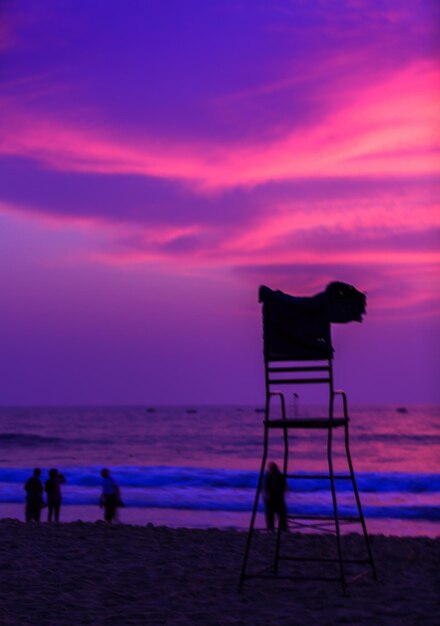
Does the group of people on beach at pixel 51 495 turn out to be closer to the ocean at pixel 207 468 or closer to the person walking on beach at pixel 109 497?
the person walking on beach at pixel 109 497

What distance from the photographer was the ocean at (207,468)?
82.9 ft

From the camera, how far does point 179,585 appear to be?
9625 mm

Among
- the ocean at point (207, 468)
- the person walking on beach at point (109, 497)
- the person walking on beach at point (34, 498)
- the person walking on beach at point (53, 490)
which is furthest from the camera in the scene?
the ocean at point (207, 468)

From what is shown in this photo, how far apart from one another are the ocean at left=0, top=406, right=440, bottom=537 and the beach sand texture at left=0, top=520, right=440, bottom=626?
847cm

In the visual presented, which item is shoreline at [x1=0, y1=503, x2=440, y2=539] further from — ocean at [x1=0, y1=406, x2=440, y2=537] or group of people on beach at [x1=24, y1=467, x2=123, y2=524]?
group of people on beach at [x1=24, y1=467, x2=123, y2=524]

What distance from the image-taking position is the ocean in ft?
82.9

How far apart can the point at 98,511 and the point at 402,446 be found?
42.2m

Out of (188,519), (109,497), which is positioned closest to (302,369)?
(109,497)

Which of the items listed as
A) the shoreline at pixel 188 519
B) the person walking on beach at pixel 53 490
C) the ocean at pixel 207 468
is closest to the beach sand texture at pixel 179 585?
the person walking on beach at pixel 53 490

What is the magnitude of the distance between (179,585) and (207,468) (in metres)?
34.1

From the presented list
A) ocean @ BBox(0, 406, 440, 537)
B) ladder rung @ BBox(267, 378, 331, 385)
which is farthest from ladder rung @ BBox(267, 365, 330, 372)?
ocean @ BBox(0, 406, 440, 537)

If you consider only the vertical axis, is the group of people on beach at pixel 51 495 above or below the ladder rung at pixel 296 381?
below

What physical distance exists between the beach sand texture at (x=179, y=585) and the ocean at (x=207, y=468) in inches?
333

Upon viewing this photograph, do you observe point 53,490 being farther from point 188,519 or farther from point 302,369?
point 302,369
